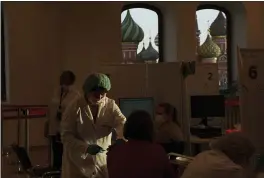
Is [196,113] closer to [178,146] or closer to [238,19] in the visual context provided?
[178,146]

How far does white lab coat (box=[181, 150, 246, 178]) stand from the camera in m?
2.32

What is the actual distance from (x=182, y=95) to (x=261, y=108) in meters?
1.38

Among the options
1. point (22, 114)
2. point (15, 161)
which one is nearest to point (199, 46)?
point (22, 114)

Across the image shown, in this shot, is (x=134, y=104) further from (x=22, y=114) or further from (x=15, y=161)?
(x=22, y=114)

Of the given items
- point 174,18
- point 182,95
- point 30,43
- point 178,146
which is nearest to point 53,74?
point 30,43

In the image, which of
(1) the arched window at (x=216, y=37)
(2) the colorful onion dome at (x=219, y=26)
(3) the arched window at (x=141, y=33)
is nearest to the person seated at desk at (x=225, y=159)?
(3) the arched window at (x=141, y=33)

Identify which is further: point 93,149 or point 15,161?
point 15,161

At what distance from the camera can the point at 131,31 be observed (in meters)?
9.38

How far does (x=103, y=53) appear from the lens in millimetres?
8445

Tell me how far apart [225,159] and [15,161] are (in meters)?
4.77

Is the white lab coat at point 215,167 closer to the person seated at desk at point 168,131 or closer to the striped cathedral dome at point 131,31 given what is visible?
the person seated at desk at point 168,131

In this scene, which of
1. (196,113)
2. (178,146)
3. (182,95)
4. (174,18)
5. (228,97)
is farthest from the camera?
(174,18)

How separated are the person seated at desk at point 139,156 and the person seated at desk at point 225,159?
31 cm

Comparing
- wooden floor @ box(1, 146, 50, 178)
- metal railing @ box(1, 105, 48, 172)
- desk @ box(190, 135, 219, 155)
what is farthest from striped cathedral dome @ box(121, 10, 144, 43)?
desk @ box(190, 135, 219, 155)
